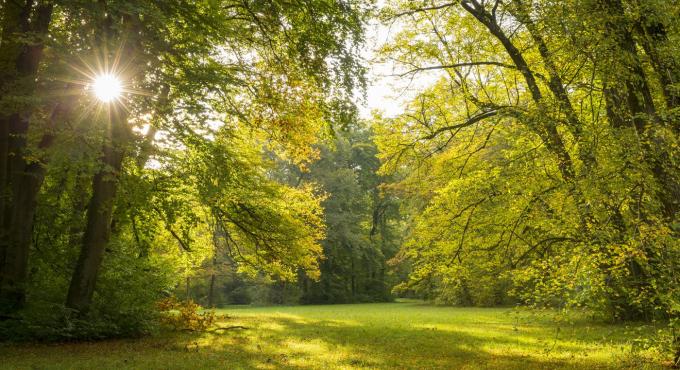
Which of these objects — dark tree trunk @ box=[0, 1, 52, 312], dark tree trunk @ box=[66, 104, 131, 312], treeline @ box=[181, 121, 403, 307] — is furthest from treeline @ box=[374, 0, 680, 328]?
treeline @ box=[181, 121, 403, 307]

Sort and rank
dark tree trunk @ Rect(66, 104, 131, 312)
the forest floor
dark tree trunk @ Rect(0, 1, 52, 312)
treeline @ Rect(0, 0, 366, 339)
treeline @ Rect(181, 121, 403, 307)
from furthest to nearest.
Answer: treeline @ Rect(181, 121, 403, 307)
dark tree trunk @ Rect(66, 104, 131, 312)
dark tree trunk @ Rect(0, 1, 52, 312)
treeline @ Rect(0, 0, 366, 339)
the forest floor

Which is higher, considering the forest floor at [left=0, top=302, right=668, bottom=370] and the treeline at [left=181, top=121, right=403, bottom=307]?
the treeline at [left=181, top=121, right=403, bottom=307]

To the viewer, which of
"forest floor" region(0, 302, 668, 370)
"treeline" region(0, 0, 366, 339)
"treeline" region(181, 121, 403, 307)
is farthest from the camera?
"treeline" region(181, 121, 403, 307)


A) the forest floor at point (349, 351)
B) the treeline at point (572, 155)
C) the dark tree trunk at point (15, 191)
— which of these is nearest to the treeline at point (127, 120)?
the dark tree trunk at point (15, 191)

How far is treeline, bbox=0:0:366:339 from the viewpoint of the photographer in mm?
10227

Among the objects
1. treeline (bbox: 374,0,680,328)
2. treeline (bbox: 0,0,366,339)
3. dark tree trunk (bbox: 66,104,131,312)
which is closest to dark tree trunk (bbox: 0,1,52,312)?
treeline (bbox: 0,0,366,339)

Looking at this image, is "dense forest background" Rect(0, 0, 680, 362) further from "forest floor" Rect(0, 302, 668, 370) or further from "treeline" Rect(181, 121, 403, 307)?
"treeline" Rect(181, 121, 403, 307)

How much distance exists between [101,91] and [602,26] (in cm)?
999

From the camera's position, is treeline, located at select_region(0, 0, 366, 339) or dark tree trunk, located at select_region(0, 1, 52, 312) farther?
dark tree trunk, located at select_region(0, 1, 52, 312)

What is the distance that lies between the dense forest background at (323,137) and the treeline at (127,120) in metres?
0.06

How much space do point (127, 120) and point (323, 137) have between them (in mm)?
4841

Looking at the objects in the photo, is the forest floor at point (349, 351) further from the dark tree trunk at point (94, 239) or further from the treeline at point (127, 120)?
the treeline at point (127, 120)

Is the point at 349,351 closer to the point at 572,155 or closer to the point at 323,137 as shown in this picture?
the point at 323,137

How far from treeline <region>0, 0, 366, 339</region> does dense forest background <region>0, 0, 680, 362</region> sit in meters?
0.06
